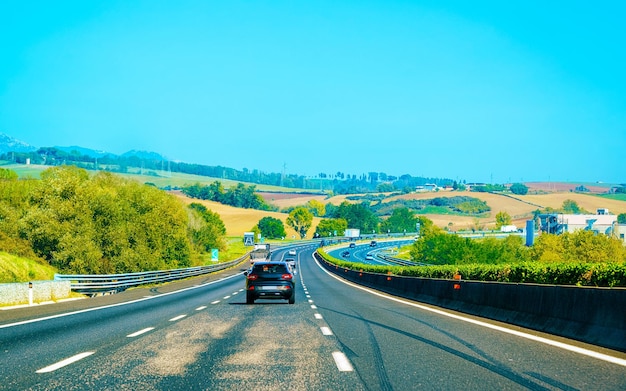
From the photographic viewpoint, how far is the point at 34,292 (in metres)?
25.9

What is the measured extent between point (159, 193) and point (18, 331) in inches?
3074

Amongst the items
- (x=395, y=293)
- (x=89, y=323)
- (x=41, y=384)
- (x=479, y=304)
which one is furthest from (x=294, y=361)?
(x=395, y=293)

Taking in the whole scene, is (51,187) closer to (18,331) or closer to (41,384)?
(18,331)

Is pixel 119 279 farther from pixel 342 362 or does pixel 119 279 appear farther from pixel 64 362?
pixel 342 362

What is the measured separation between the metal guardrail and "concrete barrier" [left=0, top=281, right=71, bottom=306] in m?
1.07

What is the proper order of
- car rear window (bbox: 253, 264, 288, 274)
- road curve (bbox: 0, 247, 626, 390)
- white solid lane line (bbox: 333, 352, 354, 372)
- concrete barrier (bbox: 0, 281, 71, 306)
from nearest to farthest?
road curve (bbox: 0, 247, 626, 390), white solid lane line (bbox: 333, 352, 354, 372), concrete barrier (bbox: 0, 281, 71, 306), car rear window (bbox: 253, 264, 288, 274)

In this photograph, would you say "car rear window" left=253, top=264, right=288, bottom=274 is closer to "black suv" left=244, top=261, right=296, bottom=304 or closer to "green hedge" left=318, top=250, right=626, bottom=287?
"black suv" left=244, top=261, right=296, bottom=304

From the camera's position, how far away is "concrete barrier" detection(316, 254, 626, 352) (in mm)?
11430

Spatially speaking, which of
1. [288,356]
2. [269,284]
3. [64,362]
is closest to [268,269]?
[269,284]

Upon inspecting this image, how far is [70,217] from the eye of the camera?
74875mm

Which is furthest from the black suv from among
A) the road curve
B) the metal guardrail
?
the metal guardrail

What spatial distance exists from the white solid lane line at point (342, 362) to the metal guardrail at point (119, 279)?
22.1 meters

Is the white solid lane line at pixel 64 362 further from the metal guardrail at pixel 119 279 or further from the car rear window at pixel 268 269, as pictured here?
the metal guardrail at pixel 119 279

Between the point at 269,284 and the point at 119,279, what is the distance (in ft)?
76.9
